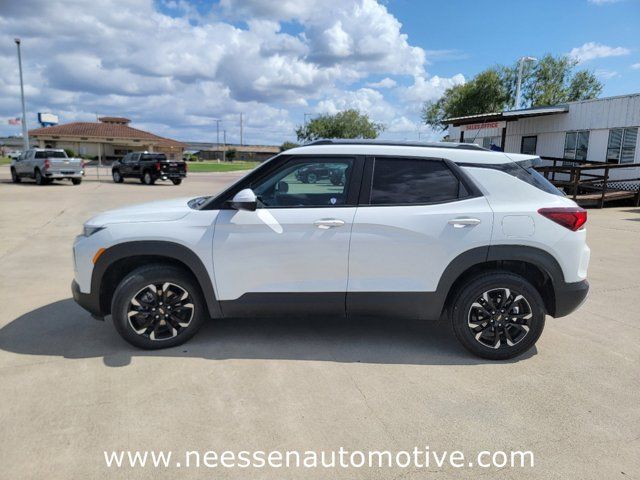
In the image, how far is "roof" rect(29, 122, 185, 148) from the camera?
59.1 meters

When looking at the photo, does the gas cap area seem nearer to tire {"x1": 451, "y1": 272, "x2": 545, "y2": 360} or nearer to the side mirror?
tire {"x1": 451, "y1": 272, "x2": 545, "y2": 360}

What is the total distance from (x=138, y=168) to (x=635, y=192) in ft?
75.8

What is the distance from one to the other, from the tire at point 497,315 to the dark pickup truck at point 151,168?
75.3ft

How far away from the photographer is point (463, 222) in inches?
144

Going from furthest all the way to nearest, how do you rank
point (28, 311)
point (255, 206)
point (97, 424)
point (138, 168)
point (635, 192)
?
point (138, 168) → point (635, 192) → point (28, 311) → point (255, 206) → point (97, 424)

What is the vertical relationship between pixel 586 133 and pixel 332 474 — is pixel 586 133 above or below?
above

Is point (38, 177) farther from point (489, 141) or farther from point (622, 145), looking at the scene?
point (622, 145)

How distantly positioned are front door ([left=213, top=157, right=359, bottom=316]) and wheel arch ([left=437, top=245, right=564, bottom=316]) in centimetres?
87

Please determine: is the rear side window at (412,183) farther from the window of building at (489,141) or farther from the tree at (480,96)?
the tree at (480,96)

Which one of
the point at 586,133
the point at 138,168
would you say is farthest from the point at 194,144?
the point at 586,133

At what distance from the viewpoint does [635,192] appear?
16.8 m

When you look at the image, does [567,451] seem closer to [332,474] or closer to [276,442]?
[332,474]

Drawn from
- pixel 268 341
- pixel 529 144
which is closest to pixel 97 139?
pixel 529 144

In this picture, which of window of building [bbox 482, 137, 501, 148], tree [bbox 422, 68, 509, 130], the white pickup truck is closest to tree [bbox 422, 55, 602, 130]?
tree [bbox 422, 68, 509, 130]
